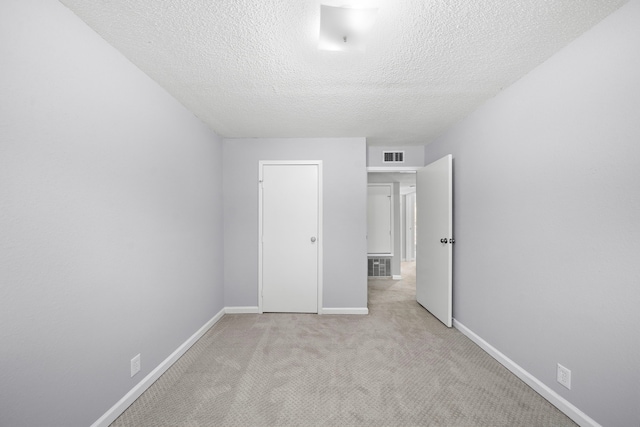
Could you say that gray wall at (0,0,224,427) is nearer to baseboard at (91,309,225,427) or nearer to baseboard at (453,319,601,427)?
baseboard at (91,309,225,427)

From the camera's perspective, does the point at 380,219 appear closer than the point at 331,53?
No

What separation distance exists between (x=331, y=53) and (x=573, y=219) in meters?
1.86

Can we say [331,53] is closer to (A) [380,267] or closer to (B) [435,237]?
(B) [435,237]

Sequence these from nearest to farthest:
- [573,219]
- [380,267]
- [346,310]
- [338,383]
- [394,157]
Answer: [573,219]
[338,383]
[346,310]
[394,157]
[380,267]

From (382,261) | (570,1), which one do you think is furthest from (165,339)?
(382,261)

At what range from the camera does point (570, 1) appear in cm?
Result: 117

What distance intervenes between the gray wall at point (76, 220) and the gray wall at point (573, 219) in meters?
2.88

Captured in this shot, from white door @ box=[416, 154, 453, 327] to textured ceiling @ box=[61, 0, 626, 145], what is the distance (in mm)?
842

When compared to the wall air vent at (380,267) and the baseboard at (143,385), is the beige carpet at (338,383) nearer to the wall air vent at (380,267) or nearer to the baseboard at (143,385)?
the baseboard at (143,385)

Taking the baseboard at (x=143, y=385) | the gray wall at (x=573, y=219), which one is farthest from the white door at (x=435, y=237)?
the baseboard at (x=143, y=385)

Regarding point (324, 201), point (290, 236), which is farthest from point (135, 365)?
point (324, 201)

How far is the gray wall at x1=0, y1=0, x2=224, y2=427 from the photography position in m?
1.01

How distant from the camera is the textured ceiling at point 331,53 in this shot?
122 centimetres

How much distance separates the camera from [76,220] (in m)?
1.26
